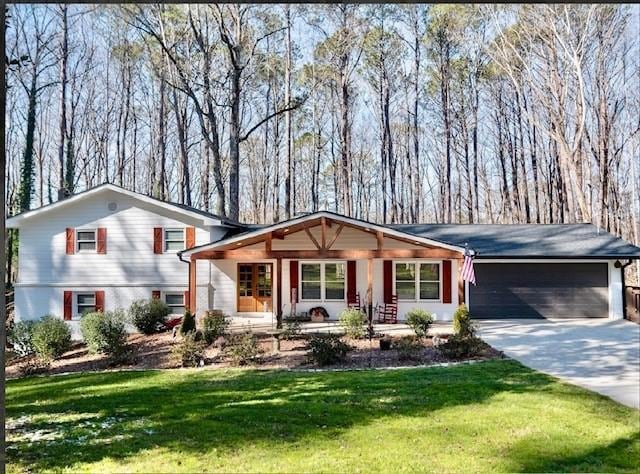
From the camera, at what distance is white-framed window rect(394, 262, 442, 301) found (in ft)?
41.0

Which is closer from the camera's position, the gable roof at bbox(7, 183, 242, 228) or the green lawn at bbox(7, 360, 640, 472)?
the green lawn at bbox(7, 360, 640, 472)

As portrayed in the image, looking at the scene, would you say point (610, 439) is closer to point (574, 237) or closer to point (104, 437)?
point (104, 437)

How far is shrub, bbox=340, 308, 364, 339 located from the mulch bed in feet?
0.53

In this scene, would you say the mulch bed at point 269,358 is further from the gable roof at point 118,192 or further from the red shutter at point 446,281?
Answer: the gable roof at point 118,192

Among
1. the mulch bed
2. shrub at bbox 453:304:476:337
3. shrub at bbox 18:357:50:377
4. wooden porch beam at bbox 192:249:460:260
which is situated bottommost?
shrub at bbox 18:357:50:377

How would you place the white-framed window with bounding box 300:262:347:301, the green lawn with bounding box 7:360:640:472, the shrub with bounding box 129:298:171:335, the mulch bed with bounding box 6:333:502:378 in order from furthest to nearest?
1. the white-framed window with bounding box 300:262:347:301
2. the shrub with bounding box 129:298:171:335
3. the mulch bed with bounding box 6:333:502:378
4. the green lawn with bounding box 7:360:640:472

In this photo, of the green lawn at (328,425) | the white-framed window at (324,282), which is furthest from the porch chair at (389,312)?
the green lawn at (328,425)

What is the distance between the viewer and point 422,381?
6516mm

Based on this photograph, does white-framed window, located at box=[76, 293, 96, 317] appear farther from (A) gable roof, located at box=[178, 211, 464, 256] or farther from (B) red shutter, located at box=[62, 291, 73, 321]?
(A) gable roof, located at box=[178, 211, 464, 256]

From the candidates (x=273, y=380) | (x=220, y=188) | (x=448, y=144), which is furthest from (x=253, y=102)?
(x=273, y=380)

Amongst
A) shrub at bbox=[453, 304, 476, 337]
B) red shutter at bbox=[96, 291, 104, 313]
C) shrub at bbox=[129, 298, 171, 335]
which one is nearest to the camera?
shrub at bbox=[453, 304, 476, 337]

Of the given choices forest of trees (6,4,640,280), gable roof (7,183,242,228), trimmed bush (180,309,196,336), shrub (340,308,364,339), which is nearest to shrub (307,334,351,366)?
shrub (340,308,364,339)

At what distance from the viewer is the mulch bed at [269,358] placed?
799 centimetres

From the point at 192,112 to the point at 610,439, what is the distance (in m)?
16.8
